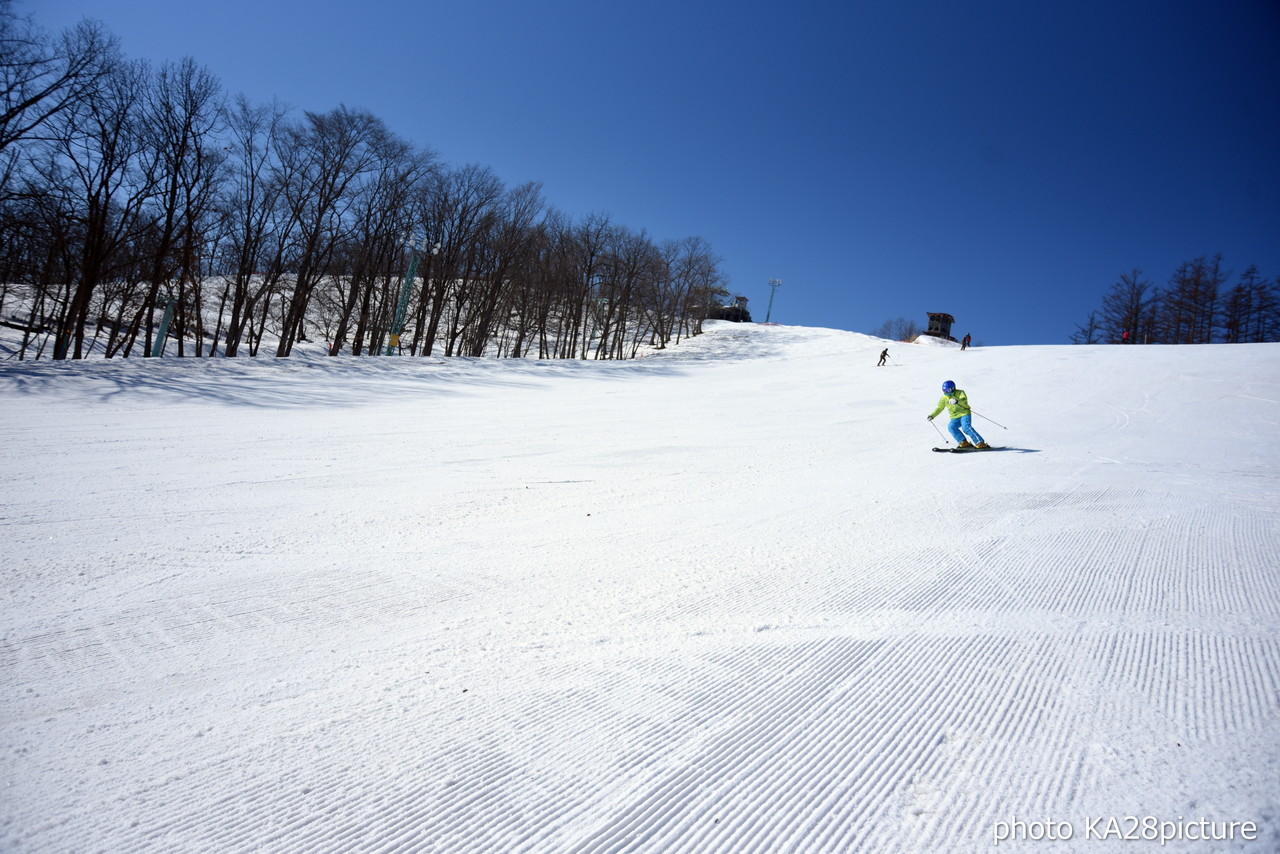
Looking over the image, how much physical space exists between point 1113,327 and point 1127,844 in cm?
6348

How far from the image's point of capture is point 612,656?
254 cm

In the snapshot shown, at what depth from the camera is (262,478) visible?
18.1ft

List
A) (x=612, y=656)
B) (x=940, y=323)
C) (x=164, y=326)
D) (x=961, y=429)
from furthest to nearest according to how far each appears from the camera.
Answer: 1. (x=940, y=323)
2. (x=164, y=326)
3. (x=961, y=429)
4. (x=612, y=656)

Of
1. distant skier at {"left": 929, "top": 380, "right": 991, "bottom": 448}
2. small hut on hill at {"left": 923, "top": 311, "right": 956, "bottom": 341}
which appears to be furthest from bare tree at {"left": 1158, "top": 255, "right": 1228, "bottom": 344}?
distant skier at {"left": 929, "top": 380, "right": 991, "bottom": 448}

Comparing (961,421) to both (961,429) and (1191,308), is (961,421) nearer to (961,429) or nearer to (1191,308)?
(961,429)

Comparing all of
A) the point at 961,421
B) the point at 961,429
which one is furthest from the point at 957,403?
the point at 961,429

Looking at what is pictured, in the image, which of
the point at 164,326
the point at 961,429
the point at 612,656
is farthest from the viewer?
the point at 164,326

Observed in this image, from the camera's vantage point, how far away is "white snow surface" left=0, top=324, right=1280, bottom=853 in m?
1.67

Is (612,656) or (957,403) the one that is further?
(957,403)

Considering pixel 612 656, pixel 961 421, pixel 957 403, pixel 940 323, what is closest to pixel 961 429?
pixel 961 421

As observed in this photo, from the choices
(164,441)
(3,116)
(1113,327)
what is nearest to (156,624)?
(164,441)

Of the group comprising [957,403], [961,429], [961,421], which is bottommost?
[961,429]

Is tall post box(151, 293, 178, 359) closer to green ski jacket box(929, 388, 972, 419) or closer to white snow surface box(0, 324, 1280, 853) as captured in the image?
white snow surface box(0, 324, 1280, 853)

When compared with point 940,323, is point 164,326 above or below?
below
